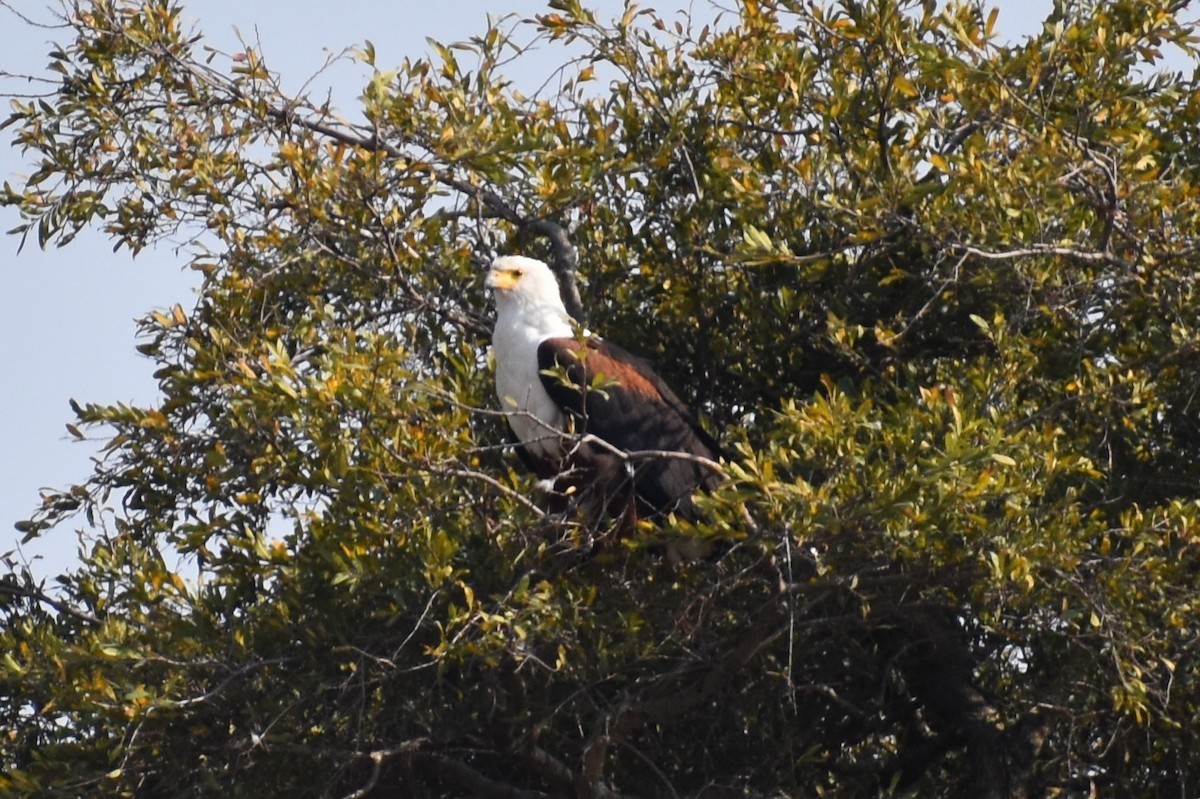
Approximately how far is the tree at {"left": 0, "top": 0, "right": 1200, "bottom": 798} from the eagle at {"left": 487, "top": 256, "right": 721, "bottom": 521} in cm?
19

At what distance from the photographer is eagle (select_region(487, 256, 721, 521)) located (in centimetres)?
639

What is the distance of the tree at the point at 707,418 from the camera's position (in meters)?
5.15

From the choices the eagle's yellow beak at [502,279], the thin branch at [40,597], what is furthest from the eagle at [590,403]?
the thin branch at [40,597]

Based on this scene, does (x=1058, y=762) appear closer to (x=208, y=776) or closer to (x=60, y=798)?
(x=208, y=776)

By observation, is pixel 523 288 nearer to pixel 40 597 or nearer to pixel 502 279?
pixel 502 279

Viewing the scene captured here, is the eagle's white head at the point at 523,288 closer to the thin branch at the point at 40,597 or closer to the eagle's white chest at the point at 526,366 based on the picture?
the eagle's white chest at the point at 526,366

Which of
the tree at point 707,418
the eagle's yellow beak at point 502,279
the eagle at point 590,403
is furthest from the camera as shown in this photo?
the eagle's yellow beak at point 502,279

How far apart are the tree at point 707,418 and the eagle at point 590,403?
0.64 ft

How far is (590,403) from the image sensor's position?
657 cm

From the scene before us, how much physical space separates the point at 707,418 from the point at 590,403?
25.1 inches

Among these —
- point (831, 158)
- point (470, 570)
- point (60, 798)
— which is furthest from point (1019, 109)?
point (60, 798)

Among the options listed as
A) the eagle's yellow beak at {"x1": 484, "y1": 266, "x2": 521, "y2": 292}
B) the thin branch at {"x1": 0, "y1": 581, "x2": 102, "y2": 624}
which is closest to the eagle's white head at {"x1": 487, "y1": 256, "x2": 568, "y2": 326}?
the eagle's yellow beak at {"x1": 484, "y1": 266, "x2": 521, "y2": 292}

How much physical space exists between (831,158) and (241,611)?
8.29ft

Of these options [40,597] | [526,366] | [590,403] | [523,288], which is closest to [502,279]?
[523,288]
